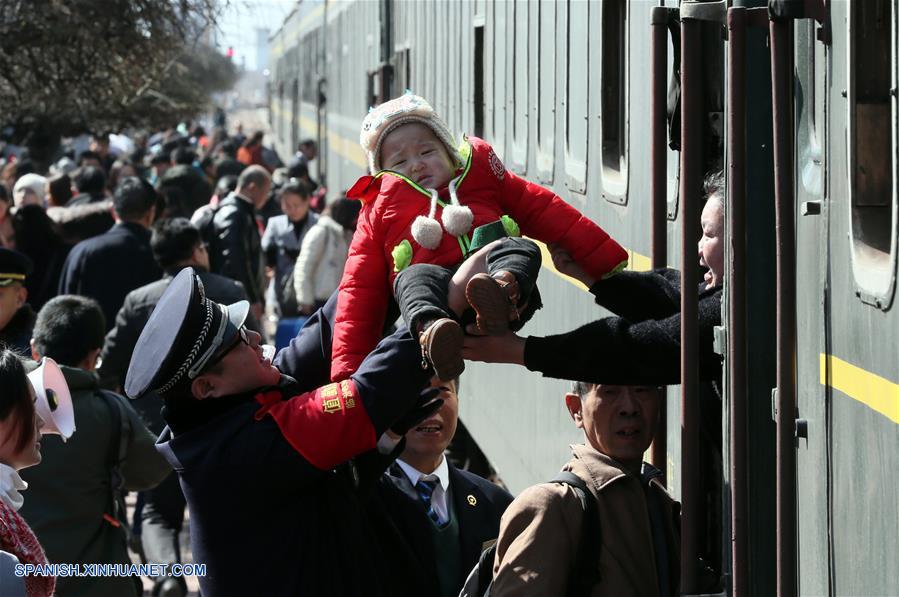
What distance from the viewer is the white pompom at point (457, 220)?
11.6ft

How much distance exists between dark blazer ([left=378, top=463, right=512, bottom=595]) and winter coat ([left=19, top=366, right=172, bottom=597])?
4.18 ft

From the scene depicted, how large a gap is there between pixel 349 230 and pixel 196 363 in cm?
718

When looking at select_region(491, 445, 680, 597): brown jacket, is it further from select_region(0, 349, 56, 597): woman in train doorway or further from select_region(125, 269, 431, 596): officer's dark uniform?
select_region(0, 349, 56, 597): woman in train doorway

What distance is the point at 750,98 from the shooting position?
282cm

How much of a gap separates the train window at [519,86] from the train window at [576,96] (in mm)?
893

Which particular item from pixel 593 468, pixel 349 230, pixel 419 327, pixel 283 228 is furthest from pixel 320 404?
pixel 283 228

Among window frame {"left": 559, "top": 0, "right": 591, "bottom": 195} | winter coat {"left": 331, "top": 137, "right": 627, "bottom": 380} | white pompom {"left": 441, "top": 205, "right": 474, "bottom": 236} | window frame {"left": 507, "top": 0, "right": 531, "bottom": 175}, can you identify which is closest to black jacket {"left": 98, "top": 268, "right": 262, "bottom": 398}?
window frame {"left": 507, "top": 0, "right": 531, "bottom": 175}

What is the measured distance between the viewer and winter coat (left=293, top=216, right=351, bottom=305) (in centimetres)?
987

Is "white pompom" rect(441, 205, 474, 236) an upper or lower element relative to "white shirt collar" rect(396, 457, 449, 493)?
upper

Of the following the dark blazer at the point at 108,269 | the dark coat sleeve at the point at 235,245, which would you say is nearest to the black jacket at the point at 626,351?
the dark blazer at the point at 108,269

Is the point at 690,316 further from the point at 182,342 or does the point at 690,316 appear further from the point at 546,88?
the point at 546,88

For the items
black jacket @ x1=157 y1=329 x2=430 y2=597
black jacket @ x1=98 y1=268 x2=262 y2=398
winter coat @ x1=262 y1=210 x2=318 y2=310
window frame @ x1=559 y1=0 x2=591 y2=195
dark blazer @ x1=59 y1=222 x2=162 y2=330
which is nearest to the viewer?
black jacket @ x1=157 y1=329 x2=430 y2=597

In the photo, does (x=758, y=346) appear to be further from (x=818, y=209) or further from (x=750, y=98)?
(x=750, y=98)

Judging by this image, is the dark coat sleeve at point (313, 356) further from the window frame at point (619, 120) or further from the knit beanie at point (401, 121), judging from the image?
the window frame at point (619, 120)
